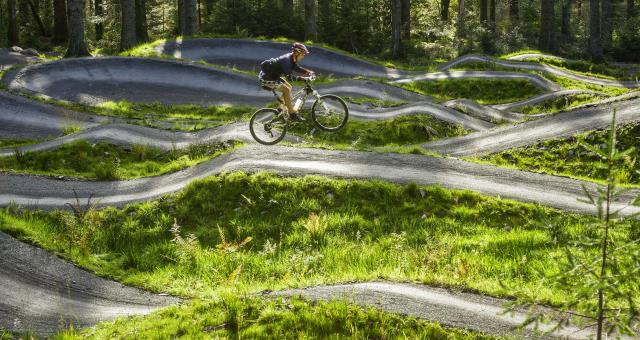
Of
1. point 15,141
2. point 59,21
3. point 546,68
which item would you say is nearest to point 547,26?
point 546,68

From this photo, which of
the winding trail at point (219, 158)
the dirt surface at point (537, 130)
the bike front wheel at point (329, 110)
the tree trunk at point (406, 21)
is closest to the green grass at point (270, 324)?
the winding trail at point (219, 158)

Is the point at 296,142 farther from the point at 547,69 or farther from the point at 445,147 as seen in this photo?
the point at 547,69

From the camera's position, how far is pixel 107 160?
19109mm

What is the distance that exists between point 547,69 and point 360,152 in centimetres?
2253

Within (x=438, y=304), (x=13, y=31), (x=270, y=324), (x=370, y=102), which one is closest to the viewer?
(x=270, y=324)

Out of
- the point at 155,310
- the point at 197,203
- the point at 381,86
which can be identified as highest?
the point at 381,86

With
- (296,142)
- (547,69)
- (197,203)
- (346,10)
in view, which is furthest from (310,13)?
(197,203)

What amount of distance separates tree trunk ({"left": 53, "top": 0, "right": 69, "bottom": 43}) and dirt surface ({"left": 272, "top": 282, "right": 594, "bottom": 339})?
40.3m

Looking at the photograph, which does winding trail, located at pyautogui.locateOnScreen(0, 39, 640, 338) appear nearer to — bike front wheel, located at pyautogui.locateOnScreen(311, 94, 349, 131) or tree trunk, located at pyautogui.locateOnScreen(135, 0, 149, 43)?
bike front wheel, located at pyautogui.locateOnScreen(311, 94, 349, 131)

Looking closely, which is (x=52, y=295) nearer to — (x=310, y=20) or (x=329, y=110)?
(x=329, y=110)

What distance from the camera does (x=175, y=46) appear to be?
35031 mm

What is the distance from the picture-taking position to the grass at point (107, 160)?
59.4 feet

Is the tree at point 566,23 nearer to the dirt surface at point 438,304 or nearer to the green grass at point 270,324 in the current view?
the dirt surface at point 438,304

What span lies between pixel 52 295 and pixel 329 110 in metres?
9.94
